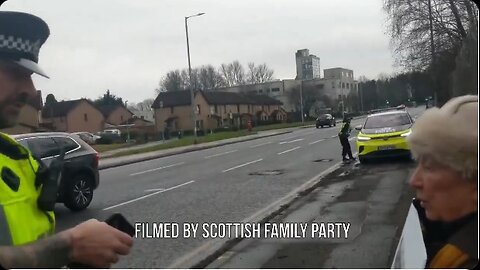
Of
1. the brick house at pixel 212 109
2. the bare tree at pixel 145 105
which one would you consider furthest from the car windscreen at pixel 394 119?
the bare tree at pixel 145 105

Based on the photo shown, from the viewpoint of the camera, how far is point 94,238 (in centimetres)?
113

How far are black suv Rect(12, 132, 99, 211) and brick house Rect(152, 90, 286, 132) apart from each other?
24 cm

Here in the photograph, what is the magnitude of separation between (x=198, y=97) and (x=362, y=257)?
3.17 feet

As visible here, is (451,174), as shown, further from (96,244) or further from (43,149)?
(43,149)

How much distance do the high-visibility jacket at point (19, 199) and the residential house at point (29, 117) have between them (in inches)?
2.1

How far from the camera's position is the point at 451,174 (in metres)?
1.09

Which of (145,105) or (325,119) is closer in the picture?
(145,105)

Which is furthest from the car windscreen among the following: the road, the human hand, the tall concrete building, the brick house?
the human hand

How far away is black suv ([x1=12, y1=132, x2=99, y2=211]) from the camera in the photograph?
4.20 ft

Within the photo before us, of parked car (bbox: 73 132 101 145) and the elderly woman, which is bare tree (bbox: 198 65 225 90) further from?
the elderly woman

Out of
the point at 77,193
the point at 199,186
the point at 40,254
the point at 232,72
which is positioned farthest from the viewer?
the point at 199,186

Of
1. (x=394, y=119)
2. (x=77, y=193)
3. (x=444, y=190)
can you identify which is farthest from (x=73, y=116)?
(x=394, y=119)

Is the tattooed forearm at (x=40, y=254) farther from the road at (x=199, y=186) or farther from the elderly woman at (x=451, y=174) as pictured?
the elderly woman at (x=451, y=174)

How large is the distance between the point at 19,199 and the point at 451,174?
910mm
